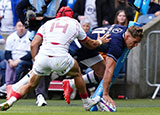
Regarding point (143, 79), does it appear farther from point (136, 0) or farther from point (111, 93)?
point (136, 0)

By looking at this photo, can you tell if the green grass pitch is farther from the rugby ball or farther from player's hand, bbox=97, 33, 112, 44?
player's hand, bbox=97, 33, 112, 44

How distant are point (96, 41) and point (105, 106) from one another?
1.09m

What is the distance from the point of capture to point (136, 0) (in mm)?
11562

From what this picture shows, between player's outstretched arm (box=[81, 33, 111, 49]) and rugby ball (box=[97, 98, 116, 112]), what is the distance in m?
0.94

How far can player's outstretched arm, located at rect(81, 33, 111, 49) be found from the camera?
9800 millimetres

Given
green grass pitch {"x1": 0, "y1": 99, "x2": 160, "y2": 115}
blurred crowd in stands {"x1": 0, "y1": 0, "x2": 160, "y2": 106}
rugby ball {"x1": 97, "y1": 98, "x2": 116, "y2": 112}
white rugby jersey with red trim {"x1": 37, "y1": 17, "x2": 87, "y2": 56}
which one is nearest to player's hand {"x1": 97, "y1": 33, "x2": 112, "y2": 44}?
white rugby jersey with red trim {"x1": 37, "y1": 17, "x2": 87, "y2": 56}

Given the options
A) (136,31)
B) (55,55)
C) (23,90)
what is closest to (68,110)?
(23,90)

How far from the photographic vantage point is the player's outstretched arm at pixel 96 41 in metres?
9.80

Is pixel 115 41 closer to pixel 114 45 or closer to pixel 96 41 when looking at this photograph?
pixel 114 45

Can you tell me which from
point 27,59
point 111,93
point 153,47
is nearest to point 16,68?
point 27,59

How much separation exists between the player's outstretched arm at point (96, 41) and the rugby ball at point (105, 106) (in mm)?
937

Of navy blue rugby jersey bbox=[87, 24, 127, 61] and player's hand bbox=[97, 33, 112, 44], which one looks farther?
player's hand bbox=[97, 33, 112, 44]

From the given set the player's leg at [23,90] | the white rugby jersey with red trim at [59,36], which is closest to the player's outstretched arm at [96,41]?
the white rugby jersey with red trim at [59,36]

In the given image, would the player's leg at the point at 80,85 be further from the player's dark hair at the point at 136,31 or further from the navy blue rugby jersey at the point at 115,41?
the player's dark hair at the point at 136,31
